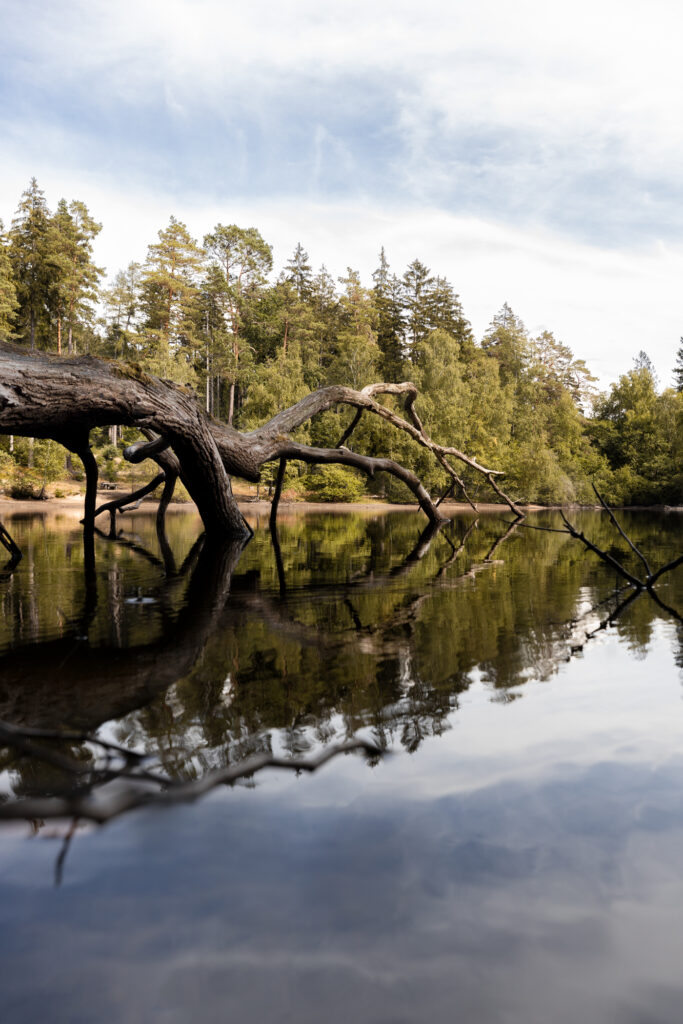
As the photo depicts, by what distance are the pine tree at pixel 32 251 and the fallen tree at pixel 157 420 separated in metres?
32.0

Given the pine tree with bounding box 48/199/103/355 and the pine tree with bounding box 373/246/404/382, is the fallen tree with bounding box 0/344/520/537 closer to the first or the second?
the pine tree with bounding box 48/199/103/355

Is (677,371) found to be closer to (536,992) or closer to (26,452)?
(26,452)

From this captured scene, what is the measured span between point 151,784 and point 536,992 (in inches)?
51.0

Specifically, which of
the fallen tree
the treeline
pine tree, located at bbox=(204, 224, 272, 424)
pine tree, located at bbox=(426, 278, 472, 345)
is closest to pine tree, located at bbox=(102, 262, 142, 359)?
the treeline

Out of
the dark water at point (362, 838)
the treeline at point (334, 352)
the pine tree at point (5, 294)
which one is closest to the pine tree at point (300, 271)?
the treeline at point (334, 352)

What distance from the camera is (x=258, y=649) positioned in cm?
383

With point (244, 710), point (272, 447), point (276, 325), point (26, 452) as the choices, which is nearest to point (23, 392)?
point (272, 447)

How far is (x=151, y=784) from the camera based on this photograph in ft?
6.84

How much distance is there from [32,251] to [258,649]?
41.6 meters

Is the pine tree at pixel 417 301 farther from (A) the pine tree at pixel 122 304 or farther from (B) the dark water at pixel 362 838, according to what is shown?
(B) the dark water at pixel 362 838

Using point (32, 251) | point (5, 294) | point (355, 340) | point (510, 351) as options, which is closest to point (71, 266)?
point (32, 251)

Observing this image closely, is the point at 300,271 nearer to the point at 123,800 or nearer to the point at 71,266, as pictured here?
the point at 71,266

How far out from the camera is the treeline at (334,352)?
35.1m

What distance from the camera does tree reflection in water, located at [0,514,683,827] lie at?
2.44m
